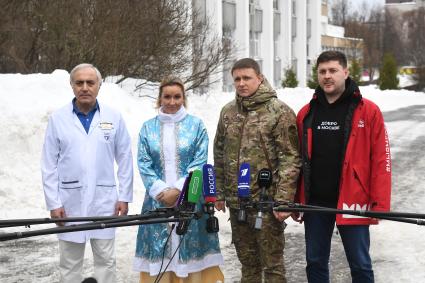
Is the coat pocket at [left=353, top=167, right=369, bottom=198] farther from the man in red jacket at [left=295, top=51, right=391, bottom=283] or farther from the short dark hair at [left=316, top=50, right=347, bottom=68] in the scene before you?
the short dark hair at [left=316, top=50, right=347, bottom=68]

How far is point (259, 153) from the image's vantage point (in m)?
4.86

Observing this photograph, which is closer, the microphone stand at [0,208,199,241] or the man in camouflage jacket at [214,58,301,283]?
the microphone stand at [0,208,199,241]

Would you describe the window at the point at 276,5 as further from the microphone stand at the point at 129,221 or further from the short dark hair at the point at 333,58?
the microphone stand at the point at 129,221

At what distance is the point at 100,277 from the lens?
16.8ft

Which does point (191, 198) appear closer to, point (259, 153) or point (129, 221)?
point (129, 221)

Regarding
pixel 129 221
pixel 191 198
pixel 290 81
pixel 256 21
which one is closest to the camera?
pixel 129 221

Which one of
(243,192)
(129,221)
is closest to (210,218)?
(243,192)

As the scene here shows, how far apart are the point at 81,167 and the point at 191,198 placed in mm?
1684

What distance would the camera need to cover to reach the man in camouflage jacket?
4.79 metres

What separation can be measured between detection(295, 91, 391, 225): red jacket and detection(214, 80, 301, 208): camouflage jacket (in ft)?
1.32

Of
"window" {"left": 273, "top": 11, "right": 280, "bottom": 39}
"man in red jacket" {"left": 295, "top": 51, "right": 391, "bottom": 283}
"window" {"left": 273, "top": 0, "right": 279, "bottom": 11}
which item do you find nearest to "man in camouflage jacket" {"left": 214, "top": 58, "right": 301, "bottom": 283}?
"man in red jacket" {"left": 295, "top": 51, "right": 391, "bottom": 283}

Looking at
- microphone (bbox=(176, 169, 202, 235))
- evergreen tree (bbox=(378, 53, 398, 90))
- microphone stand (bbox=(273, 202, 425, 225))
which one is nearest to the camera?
microphone stand (bbox=(273, 202, 425, 225))

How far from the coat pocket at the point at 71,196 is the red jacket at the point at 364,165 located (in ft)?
6.33

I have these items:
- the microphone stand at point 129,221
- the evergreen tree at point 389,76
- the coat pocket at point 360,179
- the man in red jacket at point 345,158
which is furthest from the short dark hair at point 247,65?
the evergreen tree at point 389,76
